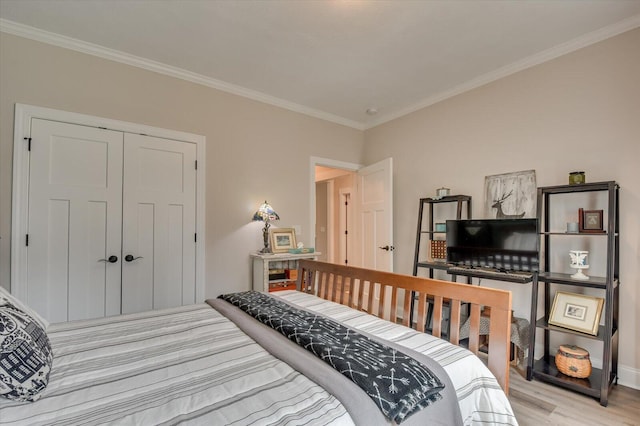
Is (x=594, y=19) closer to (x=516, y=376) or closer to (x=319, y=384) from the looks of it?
(x=516, y=376)

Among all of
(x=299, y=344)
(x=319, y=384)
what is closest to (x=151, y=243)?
(x=299, y=344)

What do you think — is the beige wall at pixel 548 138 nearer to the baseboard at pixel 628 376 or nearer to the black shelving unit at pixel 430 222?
the baseboard at pixel 628 376

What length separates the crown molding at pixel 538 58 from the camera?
242 centimetres

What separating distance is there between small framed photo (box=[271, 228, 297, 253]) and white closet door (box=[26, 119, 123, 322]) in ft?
4.99

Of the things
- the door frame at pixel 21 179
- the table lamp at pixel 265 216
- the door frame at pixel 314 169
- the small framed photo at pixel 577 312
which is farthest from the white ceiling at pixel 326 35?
the small framed photo at pixel 577 312

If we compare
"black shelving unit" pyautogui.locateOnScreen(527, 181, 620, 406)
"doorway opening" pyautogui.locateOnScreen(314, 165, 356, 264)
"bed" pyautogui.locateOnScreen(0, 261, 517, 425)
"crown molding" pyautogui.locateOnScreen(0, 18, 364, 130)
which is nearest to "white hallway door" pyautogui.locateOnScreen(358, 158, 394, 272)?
"crown molding" pyautogui.locateOnScreen(0, 18, 364, 130)

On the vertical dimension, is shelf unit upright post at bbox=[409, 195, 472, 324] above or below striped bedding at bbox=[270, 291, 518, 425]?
above

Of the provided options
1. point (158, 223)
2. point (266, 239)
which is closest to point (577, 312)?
point (266, 239)

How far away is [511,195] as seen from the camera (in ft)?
9.97

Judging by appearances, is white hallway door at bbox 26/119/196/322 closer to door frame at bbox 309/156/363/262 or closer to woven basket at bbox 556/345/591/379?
door frame at bbox 309/156/363/262

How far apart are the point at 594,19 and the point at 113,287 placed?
4.51 metres

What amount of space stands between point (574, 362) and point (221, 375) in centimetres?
264

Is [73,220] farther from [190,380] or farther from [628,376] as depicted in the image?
[628,376]

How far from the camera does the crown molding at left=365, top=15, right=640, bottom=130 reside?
7.93 feet
